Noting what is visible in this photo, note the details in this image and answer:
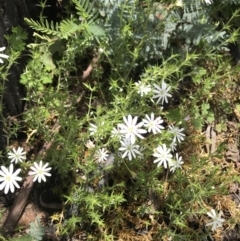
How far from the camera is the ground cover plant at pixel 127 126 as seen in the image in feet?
6.10

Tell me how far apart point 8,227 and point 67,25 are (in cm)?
93

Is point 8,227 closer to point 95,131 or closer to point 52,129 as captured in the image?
point 52,129

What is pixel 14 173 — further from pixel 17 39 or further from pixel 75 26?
pixel 75 26

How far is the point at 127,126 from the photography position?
1.74 m

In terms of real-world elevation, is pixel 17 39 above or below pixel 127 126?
above

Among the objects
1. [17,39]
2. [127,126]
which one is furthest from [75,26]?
[127,126]

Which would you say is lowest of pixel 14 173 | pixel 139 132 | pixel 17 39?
pixel 14 173

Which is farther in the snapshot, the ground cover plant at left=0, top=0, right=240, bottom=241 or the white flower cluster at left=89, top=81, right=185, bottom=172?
the ground cover plant at left=0, top=0, right=240, bottom=241

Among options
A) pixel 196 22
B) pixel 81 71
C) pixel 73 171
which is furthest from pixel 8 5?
pixel 196 22

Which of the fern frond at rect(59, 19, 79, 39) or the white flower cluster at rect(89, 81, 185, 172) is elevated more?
the fern frond at rect(59, 19, 79, 39)

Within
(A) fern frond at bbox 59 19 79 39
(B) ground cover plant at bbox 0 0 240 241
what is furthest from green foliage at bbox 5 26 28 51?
(A) fern frond at bbox 59 19 79 39

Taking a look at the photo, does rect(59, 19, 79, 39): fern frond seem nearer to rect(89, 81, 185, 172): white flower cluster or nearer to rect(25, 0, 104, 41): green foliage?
rect(25, 0, 104, 41): green foliage

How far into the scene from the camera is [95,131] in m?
1.83

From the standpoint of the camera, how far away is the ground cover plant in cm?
186
